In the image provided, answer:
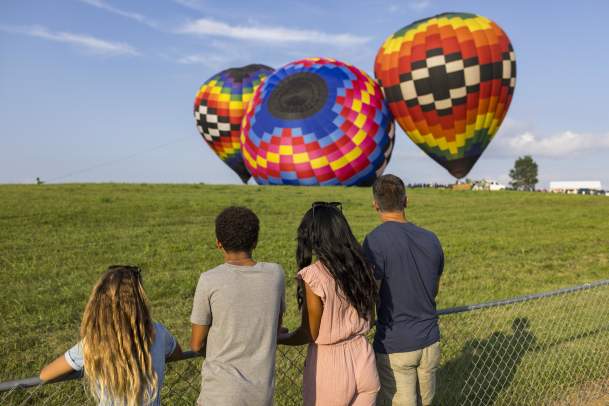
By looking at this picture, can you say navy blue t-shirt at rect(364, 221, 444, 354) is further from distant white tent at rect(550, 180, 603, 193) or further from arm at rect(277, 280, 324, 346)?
distant white tent at rect(550, 180, 603, 193)

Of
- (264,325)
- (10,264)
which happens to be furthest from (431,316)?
(10,264)

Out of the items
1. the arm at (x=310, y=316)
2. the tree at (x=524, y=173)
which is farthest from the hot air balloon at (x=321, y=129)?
the tree at (x=524, y=173)

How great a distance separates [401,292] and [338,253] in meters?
0.55

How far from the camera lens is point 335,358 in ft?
9.24

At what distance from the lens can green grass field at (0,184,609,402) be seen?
23.8 feet

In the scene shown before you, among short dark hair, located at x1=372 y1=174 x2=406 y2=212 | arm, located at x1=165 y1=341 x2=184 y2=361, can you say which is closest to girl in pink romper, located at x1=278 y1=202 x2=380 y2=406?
short dark hair, located at x1=372 y1=174 x2=406 y2=212

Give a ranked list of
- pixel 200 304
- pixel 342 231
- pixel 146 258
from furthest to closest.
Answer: pixel 146 258 → pixel 342 231 → pixel 200 304

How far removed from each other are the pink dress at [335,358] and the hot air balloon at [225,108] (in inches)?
972

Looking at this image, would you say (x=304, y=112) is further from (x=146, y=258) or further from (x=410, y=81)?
(x=146, y=258)

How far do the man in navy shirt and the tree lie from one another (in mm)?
97366

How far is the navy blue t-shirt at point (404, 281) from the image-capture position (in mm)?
3117

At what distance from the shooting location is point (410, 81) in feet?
67.7

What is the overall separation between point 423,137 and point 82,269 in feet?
49.2

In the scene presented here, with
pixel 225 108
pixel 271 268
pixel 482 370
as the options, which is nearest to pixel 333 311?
pixel 271 268
